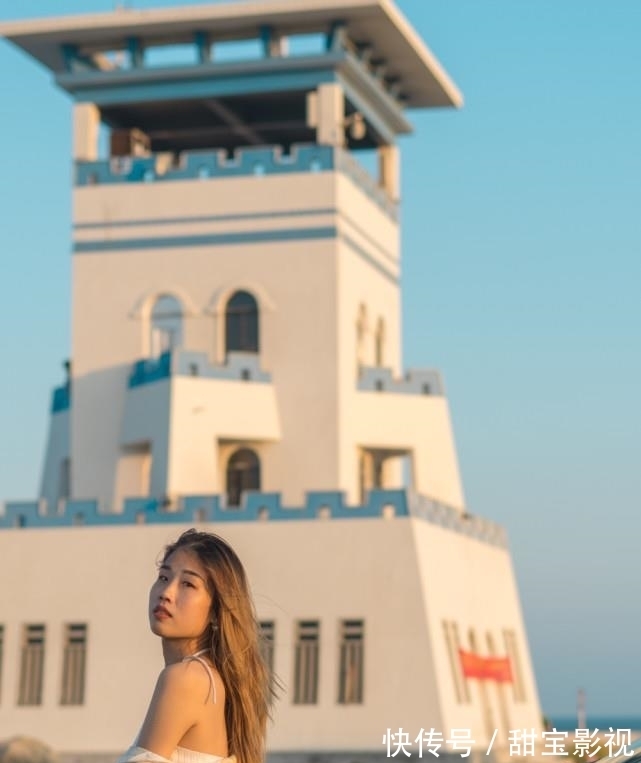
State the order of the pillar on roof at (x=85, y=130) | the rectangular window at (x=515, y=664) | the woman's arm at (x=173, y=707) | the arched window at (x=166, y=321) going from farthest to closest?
the rectangular window at (x=515, y=664) → the pillar on roof at (x=85, y=130) → the arched window at (x=166, y=321) → the woman's arm at (x=173, y=707)

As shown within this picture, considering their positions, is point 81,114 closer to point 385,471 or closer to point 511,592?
point 385,471

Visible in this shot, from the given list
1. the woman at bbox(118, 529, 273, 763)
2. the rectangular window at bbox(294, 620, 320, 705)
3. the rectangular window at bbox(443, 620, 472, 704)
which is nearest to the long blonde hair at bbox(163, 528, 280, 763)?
the woman at bbox(118, 529, 273, 763)

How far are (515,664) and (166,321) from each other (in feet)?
29.2

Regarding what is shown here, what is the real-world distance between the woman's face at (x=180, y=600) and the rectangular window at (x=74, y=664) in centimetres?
2422

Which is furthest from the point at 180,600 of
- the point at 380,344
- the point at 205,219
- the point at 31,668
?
the point at 380,344

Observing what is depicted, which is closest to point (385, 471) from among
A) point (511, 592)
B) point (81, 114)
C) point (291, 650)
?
point (511, 592)

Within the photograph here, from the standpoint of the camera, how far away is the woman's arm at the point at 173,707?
471 cm

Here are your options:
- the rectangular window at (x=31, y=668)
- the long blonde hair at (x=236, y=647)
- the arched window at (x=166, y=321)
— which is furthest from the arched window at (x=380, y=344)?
the long blonde hair at (x=236, y=647)

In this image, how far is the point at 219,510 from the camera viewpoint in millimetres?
28562

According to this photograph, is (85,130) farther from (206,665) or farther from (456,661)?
(206,665)

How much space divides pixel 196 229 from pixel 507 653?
926 cm

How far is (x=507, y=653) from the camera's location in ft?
110

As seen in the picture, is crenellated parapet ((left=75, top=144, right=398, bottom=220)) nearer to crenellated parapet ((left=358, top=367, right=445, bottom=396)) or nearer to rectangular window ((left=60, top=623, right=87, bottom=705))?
crenellated parapet ((left=358, top=367, right=445, bottom=396))

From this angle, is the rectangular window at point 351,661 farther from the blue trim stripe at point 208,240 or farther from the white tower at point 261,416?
the blue trim stripe at point 208,240
